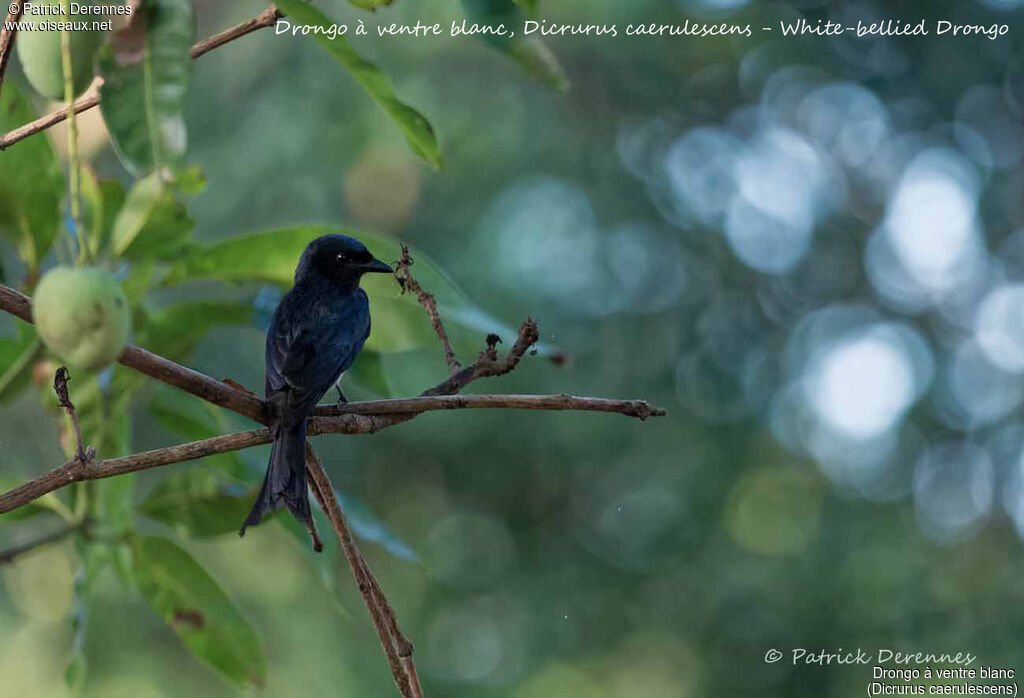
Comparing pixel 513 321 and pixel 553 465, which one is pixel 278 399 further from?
pixel 553 465

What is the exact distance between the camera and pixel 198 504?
212 centimetres

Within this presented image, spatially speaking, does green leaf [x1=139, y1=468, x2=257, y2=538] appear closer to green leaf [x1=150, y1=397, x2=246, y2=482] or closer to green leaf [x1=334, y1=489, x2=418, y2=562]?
green leaf [x1=150, y1=397, x2=246, y2=482]

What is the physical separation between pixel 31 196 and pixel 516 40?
0.93 metres

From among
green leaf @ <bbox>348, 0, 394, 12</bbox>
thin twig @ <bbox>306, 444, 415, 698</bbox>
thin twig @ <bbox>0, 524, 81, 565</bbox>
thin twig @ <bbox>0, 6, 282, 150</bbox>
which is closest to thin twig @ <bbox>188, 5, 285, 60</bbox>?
thin twig @ <bbox>0, 6, 282, 150</bbox>

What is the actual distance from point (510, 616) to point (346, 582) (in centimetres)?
108

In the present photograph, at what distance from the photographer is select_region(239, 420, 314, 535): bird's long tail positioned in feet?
5.66

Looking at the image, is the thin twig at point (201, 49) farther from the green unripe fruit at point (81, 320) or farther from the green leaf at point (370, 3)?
the green unripe fruit at point (81, 320)

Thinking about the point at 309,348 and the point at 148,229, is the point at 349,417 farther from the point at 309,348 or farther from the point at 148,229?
the point at 309,348

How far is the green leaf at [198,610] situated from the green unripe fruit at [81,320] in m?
1.20

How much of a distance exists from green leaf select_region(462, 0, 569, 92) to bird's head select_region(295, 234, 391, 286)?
142 centimetres

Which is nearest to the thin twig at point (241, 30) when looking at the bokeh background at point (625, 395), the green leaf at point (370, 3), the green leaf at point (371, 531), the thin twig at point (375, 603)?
the green leaf at point (370, 3)

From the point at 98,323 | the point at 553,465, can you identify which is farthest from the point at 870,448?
the point at 98,323

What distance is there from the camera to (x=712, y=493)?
751 cm

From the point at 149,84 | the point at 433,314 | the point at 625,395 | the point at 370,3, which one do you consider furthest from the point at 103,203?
the point at 625,395
